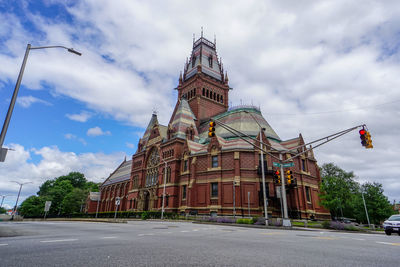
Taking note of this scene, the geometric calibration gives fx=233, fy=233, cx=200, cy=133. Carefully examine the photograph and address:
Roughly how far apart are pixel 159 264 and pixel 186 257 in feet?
2.89

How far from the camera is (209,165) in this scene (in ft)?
134

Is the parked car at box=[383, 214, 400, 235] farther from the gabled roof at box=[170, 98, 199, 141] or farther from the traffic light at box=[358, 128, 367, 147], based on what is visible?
the gabled roof at box=[170, 98, 199, 141]

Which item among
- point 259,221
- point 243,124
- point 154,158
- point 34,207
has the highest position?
point 243,124

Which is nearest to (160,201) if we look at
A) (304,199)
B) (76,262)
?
(304,199)

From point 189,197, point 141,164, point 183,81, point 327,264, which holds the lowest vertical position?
point 327,264

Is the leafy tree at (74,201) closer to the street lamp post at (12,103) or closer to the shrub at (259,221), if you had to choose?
the shrub at (259,221)

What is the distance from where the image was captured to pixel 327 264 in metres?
4.48

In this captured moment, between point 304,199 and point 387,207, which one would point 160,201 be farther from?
point 387,207

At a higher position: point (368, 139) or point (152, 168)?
point (152, 168)

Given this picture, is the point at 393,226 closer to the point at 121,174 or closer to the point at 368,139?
the point at 368,139

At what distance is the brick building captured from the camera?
37.6 m

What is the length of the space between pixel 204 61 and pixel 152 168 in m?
34.3

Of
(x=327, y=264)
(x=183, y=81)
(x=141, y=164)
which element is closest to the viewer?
(x=327, y=264)

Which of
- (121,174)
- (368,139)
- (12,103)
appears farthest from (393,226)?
(121,174)
